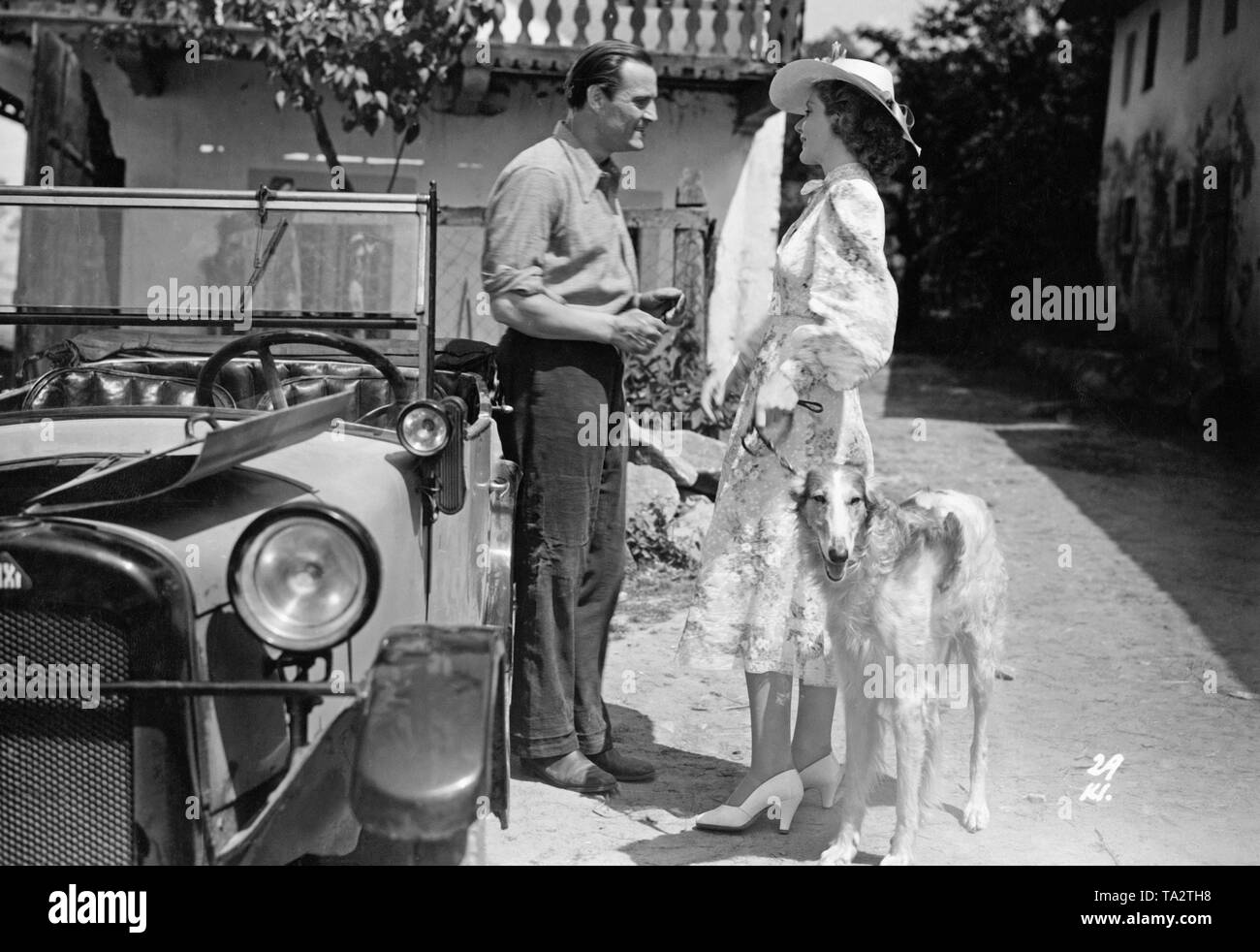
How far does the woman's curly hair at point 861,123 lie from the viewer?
3842 mm

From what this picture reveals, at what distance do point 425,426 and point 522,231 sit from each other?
3.23 ft

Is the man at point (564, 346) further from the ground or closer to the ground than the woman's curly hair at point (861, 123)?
closer to the ground

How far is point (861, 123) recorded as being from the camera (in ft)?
12.6

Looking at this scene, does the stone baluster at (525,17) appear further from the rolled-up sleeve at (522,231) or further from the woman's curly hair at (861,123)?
the woman's curly hair at (861,123)

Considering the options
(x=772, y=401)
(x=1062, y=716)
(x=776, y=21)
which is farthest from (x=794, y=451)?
(x=776, y=21)

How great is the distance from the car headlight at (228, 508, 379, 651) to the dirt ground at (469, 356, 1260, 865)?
2.70ft

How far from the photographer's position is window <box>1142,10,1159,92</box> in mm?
18484

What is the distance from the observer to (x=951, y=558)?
3699mm

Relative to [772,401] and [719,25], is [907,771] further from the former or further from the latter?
[719,25]

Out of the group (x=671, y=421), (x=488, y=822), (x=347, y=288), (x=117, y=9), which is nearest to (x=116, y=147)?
(x=117, y=9)

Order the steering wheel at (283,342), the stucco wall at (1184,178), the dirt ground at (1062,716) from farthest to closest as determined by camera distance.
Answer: the stucco wall at (1184,178) → the dirt ground at (1062,716) → the steering wheel at (283,342)

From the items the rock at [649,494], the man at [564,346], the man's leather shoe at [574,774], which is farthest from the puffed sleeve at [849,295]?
the rock at [649,494]

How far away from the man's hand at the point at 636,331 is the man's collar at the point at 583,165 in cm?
39
